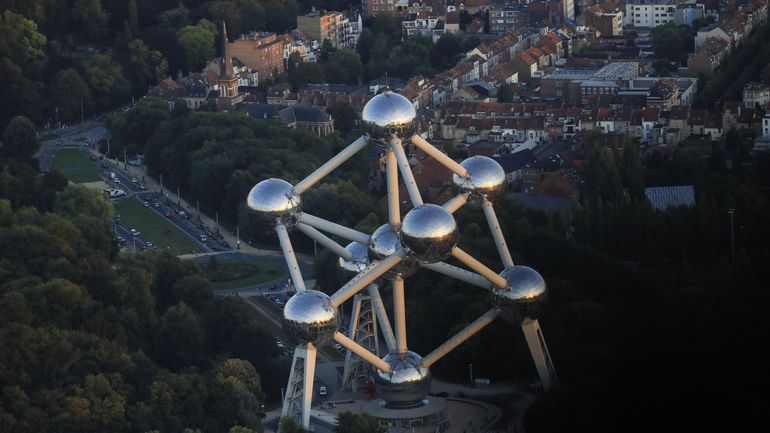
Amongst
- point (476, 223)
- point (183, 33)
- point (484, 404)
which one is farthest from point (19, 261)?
point (183, 33)

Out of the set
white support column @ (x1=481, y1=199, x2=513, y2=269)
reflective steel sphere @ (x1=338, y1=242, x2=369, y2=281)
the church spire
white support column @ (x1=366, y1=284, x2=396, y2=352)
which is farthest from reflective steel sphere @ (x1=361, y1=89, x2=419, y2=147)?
the church spire

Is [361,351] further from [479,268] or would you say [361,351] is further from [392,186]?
[392,186]

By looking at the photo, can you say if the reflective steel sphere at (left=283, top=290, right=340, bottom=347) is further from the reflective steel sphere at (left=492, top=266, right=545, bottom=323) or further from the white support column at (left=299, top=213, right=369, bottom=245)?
the reflective steel sphere at (left=492, top=266, right=545, bottom=323)

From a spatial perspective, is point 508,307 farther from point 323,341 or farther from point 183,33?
point 183,33

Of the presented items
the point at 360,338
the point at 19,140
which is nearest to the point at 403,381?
the point at 360,338

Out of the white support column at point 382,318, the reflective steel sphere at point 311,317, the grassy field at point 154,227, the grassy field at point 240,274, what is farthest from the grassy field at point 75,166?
the reflective steel sphere at point 311,317

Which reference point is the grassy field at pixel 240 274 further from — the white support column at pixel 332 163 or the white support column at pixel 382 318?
the white support column at pixel 332 163
